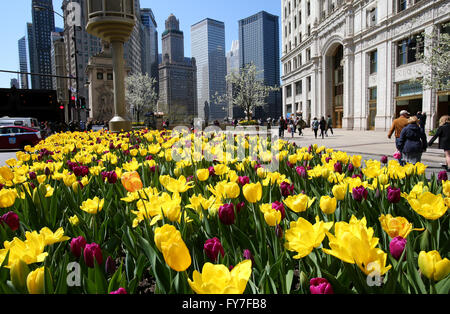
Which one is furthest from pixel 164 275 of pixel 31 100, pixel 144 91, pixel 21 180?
pixel 144 91

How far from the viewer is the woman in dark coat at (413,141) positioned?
7.32 meters

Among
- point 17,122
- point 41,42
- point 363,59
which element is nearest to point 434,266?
point 17,122

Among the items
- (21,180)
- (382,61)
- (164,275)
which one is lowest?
(164,275)

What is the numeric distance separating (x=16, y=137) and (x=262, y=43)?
182m

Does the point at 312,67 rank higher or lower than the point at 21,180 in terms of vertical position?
higher

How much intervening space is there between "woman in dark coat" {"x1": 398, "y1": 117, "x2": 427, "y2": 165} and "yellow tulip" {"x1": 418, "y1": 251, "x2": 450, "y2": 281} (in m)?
7.08

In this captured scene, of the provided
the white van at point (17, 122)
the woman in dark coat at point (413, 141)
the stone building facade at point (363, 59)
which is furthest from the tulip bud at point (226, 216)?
the white van at point (17, 122)

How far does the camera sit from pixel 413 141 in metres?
7.39

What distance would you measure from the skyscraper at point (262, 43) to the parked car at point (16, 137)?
171550mm

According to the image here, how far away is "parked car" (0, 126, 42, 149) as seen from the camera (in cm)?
1752

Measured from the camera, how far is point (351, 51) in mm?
35188
